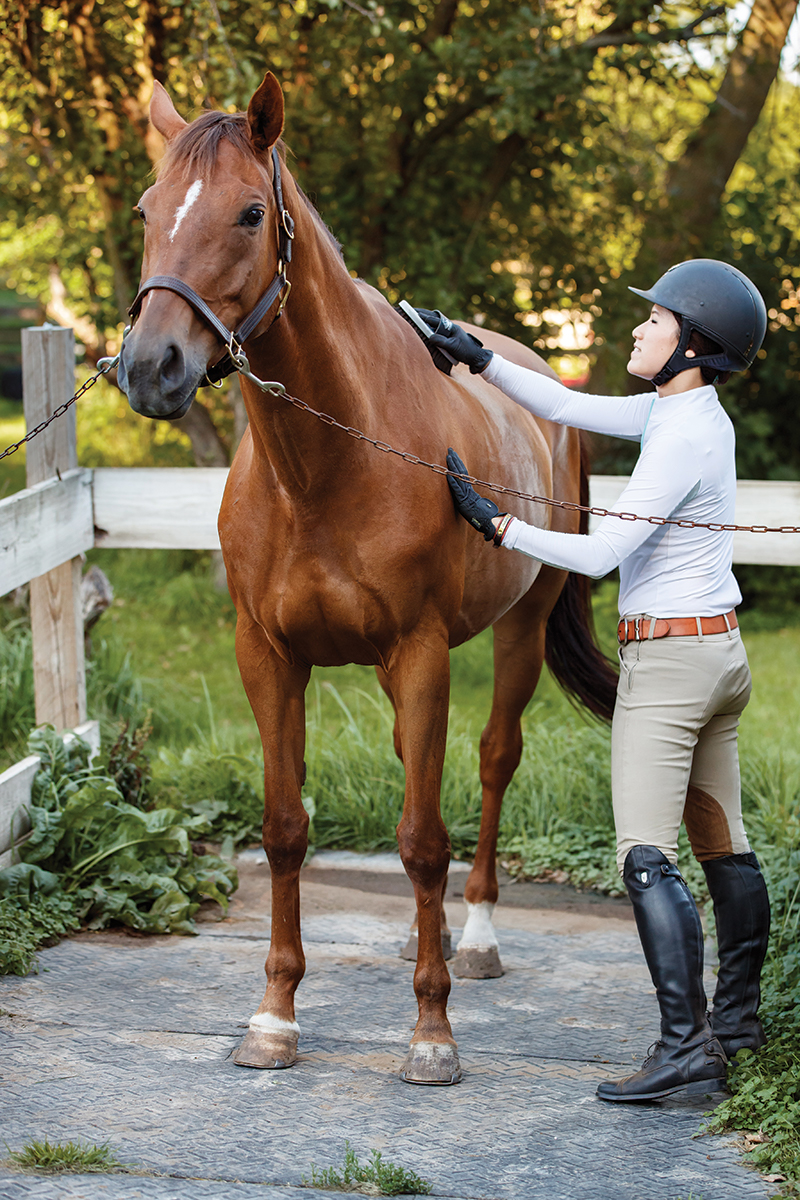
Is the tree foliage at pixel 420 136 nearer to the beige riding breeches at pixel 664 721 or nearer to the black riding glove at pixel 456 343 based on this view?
the black riding glove at pixel 456 343

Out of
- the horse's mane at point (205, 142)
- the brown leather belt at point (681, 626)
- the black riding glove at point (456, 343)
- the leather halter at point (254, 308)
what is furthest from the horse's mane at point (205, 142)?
the brown leather belt at point (681, 626)

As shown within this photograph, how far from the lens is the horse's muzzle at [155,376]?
7.39ft

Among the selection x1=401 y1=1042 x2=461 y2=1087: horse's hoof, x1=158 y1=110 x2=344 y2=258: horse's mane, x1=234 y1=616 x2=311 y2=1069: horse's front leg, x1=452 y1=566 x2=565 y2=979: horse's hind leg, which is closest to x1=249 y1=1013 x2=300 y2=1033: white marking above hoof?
x1=234 y1=616 x2=311 y2=1069: horse's front leg

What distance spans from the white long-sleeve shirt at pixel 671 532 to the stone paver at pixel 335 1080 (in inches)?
48.7

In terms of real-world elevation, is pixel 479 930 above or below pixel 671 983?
below

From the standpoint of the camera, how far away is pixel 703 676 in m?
2.86

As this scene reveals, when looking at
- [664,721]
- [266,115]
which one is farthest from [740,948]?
[266,115]

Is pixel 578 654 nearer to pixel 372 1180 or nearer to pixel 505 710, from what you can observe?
pixel 505 710

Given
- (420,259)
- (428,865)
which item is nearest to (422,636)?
(428,865)

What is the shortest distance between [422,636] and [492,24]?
5.94 m

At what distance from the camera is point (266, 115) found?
2506 millimetres

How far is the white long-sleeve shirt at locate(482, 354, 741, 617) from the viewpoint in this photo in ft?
9.27

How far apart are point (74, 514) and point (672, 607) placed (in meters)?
2.58

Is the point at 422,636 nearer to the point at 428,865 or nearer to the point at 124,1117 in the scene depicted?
the point at 428,865
